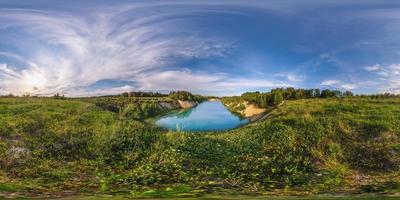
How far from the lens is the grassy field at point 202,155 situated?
15203mm

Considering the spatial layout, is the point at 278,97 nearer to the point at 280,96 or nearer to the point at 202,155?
the point at 280,96

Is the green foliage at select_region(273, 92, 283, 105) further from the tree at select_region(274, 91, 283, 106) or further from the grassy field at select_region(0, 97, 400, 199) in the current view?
the grassy field at select_region(0, 97, 400, 199)

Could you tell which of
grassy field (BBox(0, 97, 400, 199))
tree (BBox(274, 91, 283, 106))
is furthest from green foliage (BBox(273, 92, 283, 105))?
grassy field (BBox(0, 97, 400, 199))

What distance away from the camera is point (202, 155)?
19.6 meters

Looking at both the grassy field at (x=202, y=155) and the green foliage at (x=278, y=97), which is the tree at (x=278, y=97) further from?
the grassy field at (x=202, y=155)

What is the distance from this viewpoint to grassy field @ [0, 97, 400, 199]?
49.9ft

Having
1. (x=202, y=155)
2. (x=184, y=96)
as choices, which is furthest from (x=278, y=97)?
(x=202, y=155)

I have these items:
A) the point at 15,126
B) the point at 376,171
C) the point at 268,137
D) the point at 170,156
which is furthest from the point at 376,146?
the point at 15,126

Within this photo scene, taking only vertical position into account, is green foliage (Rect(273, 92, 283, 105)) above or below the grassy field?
above

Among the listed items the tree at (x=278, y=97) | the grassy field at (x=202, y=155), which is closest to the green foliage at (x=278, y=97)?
the tree at (x=278, y=97)

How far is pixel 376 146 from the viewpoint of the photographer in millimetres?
20297

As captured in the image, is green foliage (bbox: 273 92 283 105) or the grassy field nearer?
A: the grassy field

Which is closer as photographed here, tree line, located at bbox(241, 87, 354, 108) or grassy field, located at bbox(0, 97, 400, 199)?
grassy field, located at bbox(0, 97, 400, 199)

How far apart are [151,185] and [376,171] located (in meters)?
8.96
